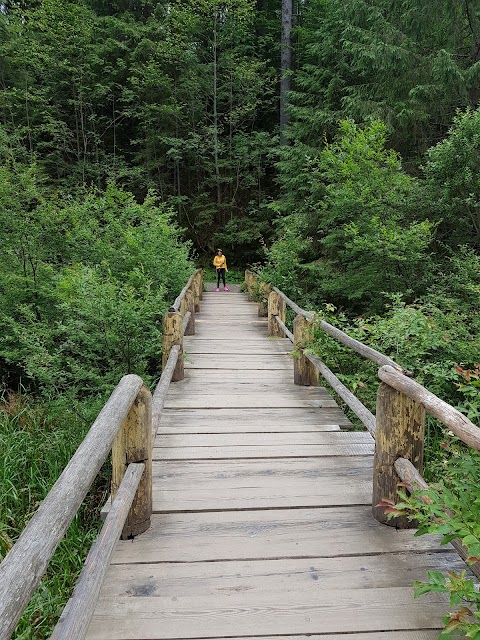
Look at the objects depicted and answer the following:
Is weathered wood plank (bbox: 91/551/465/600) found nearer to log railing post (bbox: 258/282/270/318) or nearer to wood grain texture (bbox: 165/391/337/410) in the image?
wood grain texture (bbox: 165/391/337/410)

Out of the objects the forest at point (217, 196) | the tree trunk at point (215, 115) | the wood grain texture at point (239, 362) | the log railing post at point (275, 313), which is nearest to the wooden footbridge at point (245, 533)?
the forest at point (217, 196)

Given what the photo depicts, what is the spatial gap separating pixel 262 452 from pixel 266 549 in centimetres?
115

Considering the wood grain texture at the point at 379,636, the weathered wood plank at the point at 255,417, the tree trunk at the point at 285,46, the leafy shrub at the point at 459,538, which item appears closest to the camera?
the leafy shrub at the point at 459,538

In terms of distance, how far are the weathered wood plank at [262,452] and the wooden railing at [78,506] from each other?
0.40 metres

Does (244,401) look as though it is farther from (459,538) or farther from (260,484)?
(459,538)

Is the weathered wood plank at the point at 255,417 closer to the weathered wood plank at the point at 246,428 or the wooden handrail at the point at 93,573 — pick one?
the weathered wood plank at the point at 246,428

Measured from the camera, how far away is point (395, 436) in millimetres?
2426

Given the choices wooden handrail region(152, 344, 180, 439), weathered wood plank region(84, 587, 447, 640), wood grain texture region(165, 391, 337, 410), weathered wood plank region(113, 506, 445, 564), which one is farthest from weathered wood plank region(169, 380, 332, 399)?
weathered wood plank region(84, 587, 447, 640)

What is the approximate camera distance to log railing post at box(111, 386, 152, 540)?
2.31 meters

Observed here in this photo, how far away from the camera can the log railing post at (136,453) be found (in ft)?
7.58

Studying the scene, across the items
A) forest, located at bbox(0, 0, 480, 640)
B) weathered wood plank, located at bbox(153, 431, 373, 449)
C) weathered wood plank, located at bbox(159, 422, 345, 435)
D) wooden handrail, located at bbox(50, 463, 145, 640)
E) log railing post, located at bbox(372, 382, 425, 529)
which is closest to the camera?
wooden handrail, located at bbox(50, 463, 145, 640)

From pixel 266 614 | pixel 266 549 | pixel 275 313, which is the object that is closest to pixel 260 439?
pixel 266 549

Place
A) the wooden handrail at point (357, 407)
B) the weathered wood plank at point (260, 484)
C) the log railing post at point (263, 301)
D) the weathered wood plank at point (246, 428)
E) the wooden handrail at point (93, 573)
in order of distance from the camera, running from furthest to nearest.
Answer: the log railing post at point (263, 301) < the weathered wood plank at point (246, 428) < the wooden handrail at point (357, 407) < the weathered wood plank at point (260, 484) < the wooden handrail at point (93, 573)

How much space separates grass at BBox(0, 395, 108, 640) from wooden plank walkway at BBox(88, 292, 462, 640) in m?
1.09
